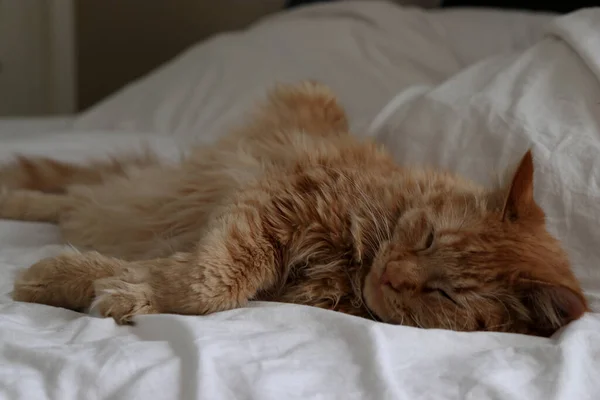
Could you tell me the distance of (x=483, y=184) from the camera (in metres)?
1.60

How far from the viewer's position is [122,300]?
117cm

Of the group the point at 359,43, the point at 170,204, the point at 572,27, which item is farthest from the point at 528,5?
the point at 170,204

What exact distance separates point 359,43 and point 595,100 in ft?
4.10

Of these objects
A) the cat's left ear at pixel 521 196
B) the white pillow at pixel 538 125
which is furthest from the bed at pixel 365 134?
the cat's left ear at pixel 521 196

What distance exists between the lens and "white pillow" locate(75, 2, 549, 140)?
249 cm

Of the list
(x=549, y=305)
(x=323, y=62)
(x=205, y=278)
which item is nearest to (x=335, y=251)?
(x=205, y=278)

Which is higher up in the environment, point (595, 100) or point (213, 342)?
point (595, 100)

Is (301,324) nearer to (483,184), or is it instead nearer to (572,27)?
(483,184)

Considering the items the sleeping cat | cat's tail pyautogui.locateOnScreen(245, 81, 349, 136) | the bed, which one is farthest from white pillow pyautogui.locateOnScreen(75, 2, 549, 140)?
the sleeping cat

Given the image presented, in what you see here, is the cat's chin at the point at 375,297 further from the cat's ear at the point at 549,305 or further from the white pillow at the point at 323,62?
the white pillow at the point at 323,62

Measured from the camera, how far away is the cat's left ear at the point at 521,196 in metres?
1.23

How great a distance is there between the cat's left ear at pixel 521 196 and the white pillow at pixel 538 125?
0.54ft

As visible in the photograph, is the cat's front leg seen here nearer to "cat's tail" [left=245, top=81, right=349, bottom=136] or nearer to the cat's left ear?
the cat's left ear

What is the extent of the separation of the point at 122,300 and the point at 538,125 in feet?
3.47
